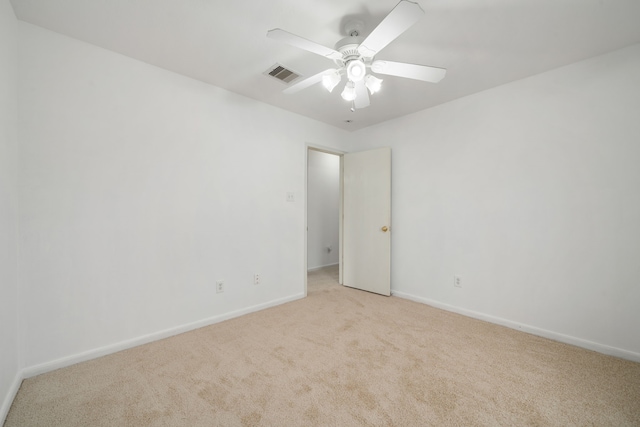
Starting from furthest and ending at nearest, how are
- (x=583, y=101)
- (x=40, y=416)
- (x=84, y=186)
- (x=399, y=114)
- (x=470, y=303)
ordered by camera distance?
(x=399, y=114), (x=470, y=303), (x=583, y=101), (x=84, y=186), (x=40, y=416)

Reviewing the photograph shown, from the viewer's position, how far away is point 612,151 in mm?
2035

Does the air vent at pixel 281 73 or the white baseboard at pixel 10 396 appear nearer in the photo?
the white baseboard at pixel 10 396

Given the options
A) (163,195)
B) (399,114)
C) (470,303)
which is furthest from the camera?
(399,114)

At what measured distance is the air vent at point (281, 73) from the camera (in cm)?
226

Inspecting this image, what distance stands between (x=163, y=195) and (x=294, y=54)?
1669 mm

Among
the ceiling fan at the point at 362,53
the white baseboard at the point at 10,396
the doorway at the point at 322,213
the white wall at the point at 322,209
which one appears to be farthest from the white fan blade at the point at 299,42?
the white wall at the point at 322,209

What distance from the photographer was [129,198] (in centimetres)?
212

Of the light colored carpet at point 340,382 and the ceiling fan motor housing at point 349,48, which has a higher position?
the ceiling fan motor housing at point 349,48

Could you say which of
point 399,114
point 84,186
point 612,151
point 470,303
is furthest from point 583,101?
point 84,186

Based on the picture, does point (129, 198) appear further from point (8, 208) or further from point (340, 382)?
point (340, 382)

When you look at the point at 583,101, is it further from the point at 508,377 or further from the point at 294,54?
the point at 294,54

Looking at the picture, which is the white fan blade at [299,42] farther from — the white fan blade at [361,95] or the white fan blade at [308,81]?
the white fan blade at [361,95]

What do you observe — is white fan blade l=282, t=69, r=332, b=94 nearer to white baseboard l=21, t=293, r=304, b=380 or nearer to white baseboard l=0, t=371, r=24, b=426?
white baseboard l=21, t=293, r=304, b=380

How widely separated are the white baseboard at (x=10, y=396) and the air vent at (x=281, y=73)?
282 cm
